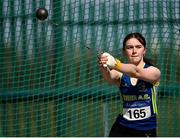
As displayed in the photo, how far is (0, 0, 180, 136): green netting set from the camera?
5.95m

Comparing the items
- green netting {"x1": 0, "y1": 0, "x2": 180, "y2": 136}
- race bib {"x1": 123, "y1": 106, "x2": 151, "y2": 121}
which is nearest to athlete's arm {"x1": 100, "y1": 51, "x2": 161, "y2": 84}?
race bib {"x1": 123, "y1": 106, "x2": 151, "y2": 121}

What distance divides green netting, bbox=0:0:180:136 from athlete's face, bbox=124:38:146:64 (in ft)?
6.29

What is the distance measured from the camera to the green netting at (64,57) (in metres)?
5.95

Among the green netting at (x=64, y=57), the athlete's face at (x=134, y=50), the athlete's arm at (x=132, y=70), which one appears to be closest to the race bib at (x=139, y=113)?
the athlete's arm at (x=132, y=70)

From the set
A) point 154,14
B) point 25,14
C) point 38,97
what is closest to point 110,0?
point 154,14

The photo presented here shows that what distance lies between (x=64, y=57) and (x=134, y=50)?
206 cm

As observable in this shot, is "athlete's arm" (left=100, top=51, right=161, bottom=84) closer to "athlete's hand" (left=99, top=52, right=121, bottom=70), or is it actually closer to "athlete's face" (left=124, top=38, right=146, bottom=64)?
"athlete's hand" (left=99, top=52, right=121, bottom=70)

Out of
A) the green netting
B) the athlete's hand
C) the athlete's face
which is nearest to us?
the athlete's hand

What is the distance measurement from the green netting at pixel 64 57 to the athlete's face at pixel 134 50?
1918 mm

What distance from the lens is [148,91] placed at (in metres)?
4.10

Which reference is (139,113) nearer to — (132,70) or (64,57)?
(132,70)

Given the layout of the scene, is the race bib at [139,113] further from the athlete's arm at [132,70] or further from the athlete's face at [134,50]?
the athlete's face at [134,50]

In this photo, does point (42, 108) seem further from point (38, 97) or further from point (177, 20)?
point (177, 20)

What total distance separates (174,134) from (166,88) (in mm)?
621
